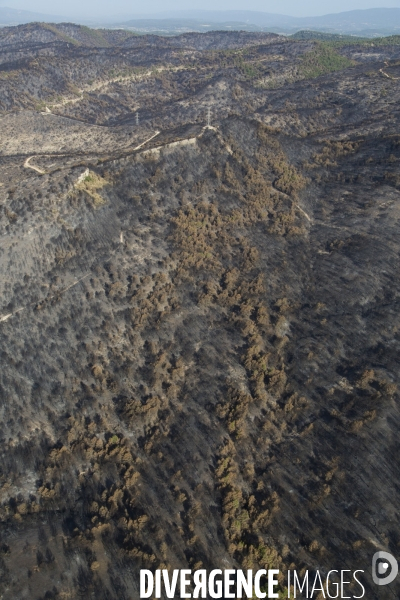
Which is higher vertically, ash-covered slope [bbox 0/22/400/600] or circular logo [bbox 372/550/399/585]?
ash-covered slope [bbox 0/22/400/600]

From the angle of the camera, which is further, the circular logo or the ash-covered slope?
the ash-covered slope

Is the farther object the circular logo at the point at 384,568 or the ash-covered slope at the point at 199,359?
the ash-covered slope at the point at 199,359

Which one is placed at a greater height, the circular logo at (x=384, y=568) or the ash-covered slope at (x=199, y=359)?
the ash-covered slope at (x=199, y=359)

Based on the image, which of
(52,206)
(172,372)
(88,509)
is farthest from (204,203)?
(88,509)

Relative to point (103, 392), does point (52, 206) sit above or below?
above

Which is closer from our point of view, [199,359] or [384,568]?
[384,568]

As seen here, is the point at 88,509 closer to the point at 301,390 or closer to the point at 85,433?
the point at 85,433

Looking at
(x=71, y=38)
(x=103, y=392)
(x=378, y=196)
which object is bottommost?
(x=103, y=392)

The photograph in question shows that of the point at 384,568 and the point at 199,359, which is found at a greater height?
the point at 199,359
